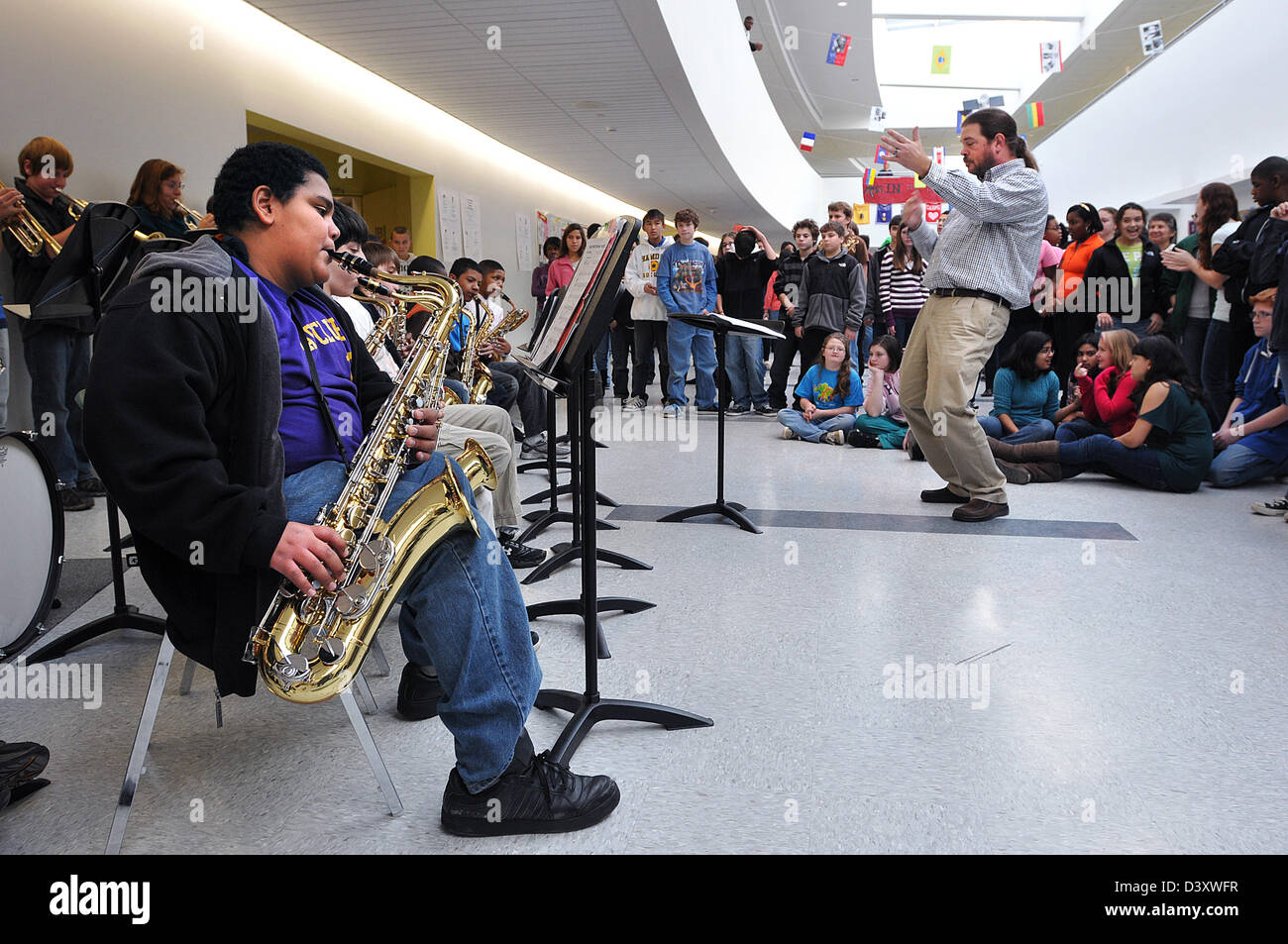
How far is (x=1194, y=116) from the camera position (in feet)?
26.2

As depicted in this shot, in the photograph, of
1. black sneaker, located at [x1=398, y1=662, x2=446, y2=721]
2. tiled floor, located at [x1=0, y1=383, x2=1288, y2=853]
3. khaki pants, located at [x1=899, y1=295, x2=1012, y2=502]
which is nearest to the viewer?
tiled floor, located at [x1=0, y1=383, x2=1288, y2=853]

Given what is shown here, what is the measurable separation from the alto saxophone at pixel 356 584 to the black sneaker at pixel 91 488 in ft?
9.72

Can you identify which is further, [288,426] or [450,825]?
[288,426]

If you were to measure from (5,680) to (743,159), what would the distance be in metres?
9.52

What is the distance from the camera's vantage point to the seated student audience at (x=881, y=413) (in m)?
5.61

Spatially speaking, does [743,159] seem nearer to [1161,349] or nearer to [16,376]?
[1161,349]

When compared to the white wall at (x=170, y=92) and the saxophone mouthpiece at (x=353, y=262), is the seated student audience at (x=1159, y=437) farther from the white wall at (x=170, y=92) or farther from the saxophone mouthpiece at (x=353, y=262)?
the white wall at (x=170, y=92)

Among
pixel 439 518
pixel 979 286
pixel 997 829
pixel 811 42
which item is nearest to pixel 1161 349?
pixel 979 286

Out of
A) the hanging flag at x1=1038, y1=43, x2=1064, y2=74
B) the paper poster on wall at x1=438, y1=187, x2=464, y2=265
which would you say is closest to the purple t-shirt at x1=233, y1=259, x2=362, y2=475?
the paper poster on wall at x1=438, y1=187, x2=464, y2=265

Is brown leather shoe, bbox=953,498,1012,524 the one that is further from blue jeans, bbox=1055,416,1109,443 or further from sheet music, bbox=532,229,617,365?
sheet music, bbox=532,229,617,365

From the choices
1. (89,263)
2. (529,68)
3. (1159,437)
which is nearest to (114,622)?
(89,263)

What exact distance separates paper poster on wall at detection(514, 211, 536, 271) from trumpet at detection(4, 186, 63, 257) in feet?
20.3

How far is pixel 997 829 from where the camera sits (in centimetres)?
148

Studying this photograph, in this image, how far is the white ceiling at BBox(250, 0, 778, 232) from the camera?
5.01m
